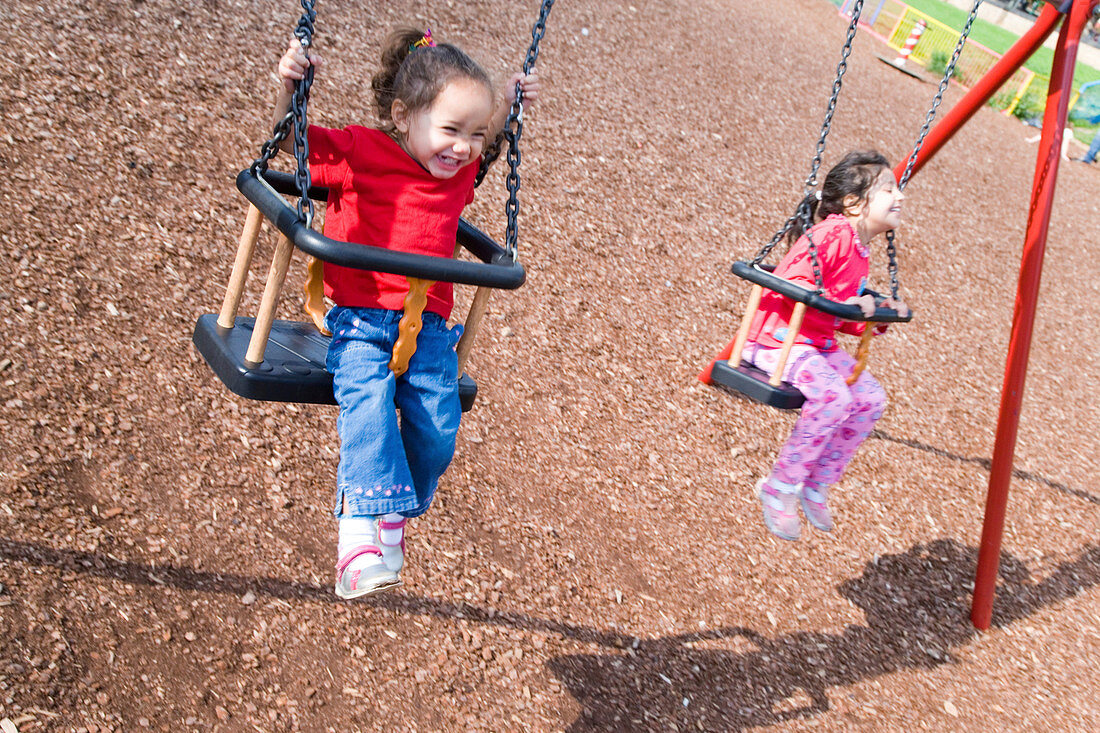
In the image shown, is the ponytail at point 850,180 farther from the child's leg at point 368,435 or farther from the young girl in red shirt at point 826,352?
the child's leg at point 368,435

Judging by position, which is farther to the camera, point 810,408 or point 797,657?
point 797,657

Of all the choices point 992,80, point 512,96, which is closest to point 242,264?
point 512,96

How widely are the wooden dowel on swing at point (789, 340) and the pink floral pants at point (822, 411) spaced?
0.10 metres

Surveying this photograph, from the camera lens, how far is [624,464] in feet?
16.4

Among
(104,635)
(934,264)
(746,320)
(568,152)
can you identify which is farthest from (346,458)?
(934,264)

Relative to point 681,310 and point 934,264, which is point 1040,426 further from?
point 681,310

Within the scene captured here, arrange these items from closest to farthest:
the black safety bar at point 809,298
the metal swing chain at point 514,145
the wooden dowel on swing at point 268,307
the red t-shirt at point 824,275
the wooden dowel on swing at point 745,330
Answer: the wooden dowel on swing at point 268,307
the metal swing chain at point 514,145
the black safety bar at point 809,298
the wooden dowel on swing at point 745,330
the red t-shirt at point 824,275

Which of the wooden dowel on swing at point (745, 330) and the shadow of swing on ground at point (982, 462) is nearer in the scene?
the wooden dowel on swing at point (745, 330)

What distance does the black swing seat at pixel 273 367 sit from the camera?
2365mm

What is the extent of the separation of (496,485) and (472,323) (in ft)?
6.27

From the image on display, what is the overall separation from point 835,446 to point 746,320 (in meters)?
0.70

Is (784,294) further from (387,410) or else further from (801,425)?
(387,410)

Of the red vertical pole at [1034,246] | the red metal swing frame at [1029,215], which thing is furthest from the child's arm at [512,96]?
the red vertical pole at [1034,246]

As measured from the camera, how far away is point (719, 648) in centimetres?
420
